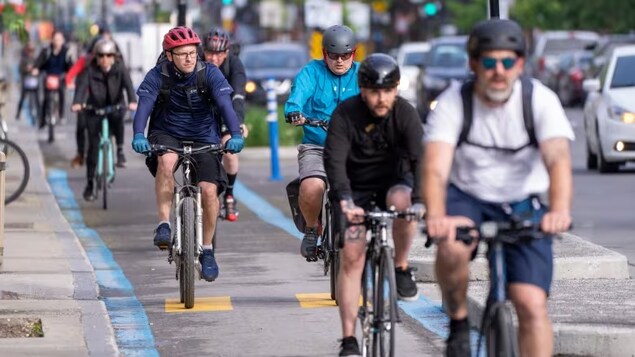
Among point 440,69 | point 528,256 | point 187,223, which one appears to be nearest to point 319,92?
point 187,223

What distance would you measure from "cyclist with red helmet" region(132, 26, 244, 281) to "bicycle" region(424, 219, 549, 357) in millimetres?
4614

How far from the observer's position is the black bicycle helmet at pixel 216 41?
15055mm

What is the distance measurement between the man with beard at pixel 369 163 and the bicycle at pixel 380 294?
0.18 ft

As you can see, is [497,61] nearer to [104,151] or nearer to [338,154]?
[338,154]

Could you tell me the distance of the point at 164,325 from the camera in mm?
10617

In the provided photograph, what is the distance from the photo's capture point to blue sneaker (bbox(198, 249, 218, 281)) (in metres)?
11.3

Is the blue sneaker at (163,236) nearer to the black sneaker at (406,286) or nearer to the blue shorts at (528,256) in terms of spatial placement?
the black sneaker at (406,286)

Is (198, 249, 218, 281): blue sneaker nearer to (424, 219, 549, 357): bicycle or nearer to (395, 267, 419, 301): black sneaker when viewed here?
(395, 267, 419, 301): black sneaker

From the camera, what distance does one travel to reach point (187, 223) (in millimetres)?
11188

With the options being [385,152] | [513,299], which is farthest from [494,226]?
[385,152]

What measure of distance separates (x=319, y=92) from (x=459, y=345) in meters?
4.33

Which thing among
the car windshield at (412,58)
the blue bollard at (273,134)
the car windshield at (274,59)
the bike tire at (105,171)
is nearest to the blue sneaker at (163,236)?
the bike tire at (105,171)

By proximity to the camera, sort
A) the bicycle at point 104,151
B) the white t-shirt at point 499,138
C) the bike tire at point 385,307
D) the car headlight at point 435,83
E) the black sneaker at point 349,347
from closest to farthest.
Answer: the white t-shirt at point 499,138 → the bike tire at point 385,307 → the black sneaker at point 349,347 → the bicycle at point 104,151 → the car headlight at point 435,83

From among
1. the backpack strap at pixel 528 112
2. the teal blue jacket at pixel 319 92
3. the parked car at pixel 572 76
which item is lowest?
the parked car at pixel 572 76
